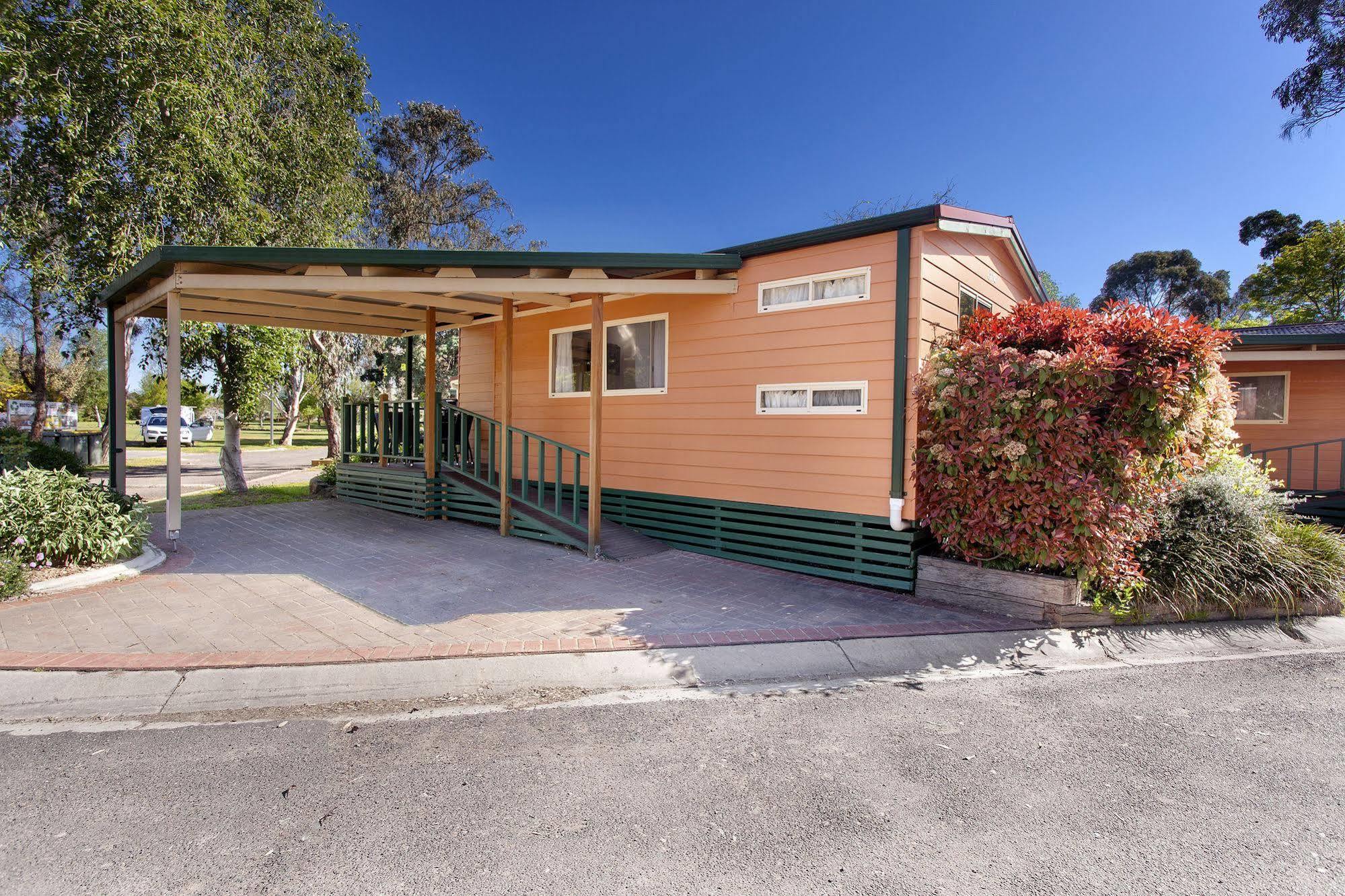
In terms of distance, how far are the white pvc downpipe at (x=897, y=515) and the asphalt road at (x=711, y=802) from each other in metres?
2.06

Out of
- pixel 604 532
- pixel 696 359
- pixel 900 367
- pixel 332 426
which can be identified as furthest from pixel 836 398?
pixel 332 426

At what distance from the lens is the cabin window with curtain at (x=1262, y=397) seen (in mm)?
9320

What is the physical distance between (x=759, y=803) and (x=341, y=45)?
668 inches

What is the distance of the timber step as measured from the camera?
271 inches

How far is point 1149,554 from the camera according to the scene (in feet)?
17.4

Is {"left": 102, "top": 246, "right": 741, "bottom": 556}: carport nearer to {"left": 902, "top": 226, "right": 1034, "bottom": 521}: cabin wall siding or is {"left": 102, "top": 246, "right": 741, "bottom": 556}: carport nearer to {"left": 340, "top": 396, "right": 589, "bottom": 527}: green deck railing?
{"left": 340, "top": 396, "right": 589, "bottom": 527}: green deck railing

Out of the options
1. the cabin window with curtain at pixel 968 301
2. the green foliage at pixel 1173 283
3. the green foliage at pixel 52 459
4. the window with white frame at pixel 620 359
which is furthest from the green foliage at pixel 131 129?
the green foliage at pixel 1173 283

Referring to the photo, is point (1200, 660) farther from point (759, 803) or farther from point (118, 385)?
point (118, 385)

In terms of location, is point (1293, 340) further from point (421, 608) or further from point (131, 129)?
point (131, 129)

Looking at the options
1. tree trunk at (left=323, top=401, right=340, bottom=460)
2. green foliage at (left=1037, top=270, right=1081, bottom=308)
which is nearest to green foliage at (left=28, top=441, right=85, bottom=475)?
tree trunk at (left=323, top=401, right=340, bottom=460)

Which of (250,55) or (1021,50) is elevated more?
(1021,50)

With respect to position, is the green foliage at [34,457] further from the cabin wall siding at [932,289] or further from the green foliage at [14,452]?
the cabin wall siding at [932,289]

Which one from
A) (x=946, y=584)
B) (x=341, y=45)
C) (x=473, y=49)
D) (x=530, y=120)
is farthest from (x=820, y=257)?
(x=530, y=120)

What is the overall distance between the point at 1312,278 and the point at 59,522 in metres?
35.8
